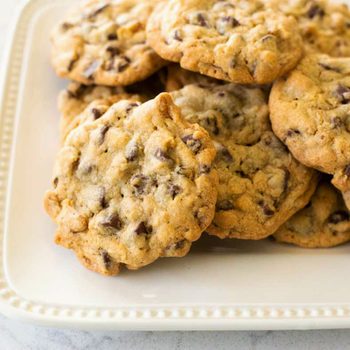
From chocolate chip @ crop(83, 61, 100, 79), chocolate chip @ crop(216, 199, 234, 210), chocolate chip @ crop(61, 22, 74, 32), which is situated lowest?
chocolate chip @ crop(216, 199, 234, 210)

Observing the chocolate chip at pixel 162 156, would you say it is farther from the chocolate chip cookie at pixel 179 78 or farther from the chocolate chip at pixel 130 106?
the chocolate chip cookie at pixel 179 78

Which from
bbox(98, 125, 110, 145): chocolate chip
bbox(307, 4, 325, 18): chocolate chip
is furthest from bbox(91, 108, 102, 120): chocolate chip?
A: bbox(307, 4, 325, 18): chocolate chip

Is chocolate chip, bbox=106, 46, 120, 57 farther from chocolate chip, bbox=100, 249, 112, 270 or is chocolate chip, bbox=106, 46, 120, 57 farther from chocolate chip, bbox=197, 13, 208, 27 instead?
chocolate chip, bbox=100, 249, 112, 270

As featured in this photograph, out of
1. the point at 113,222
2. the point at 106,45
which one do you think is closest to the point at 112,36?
the point at 106,45

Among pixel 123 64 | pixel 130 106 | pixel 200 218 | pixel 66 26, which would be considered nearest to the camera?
pixel 200 218

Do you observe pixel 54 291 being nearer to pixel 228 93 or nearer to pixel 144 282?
pixel 144 282

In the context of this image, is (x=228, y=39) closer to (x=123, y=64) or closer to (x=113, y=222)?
(x=123, y=64)

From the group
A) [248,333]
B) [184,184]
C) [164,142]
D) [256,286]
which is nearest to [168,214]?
[184,184]
